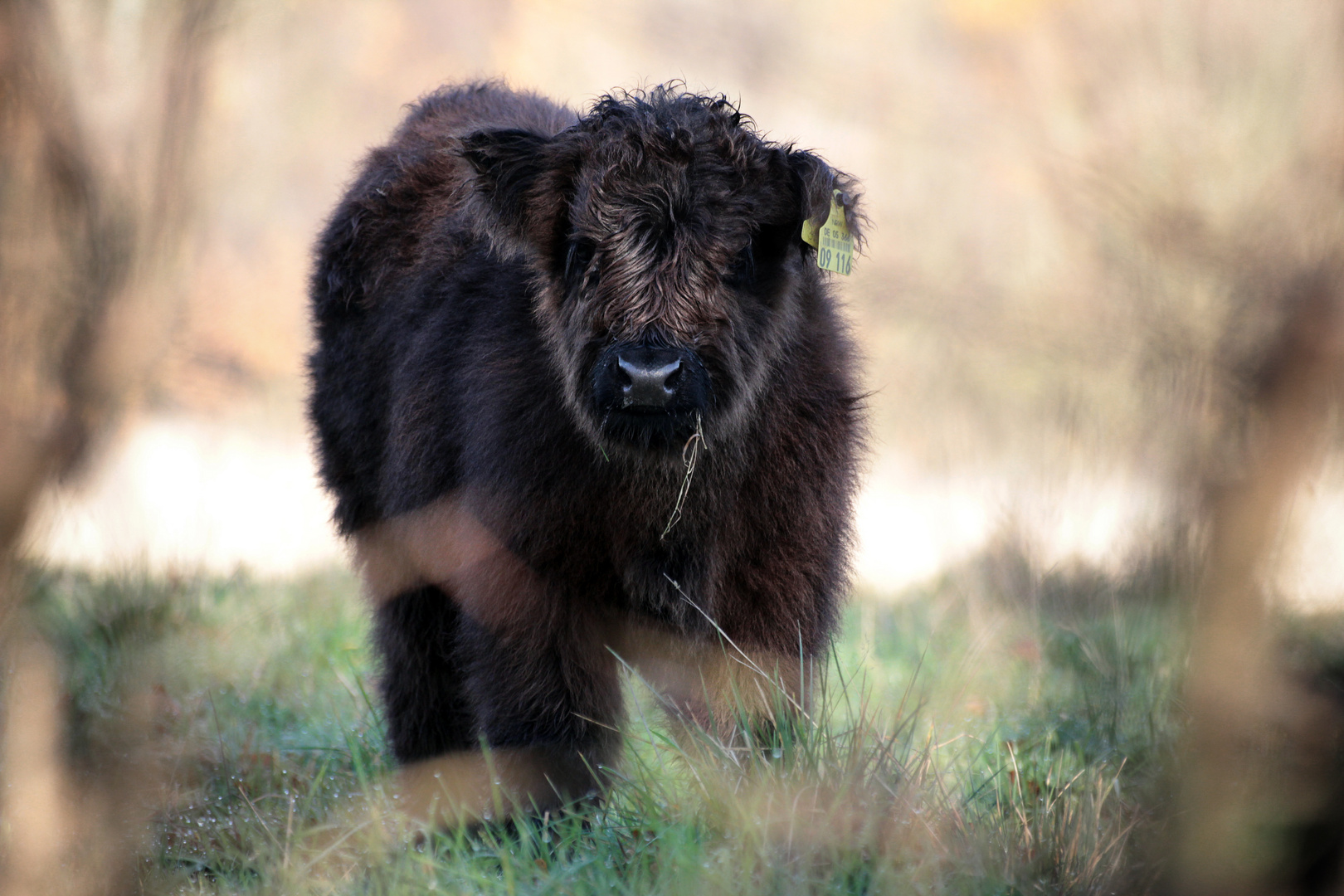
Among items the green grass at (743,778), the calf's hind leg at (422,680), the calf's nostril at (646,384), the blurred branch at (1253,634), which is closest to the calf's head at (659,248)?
the calf's nostril at (646,384)

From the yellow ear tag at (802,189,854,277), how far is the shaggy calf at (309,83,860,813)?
55mm

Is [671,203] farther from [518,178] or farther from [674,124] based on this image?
[518,178]

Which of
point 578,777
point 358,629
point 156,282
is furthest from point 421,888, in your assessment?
point 358,629

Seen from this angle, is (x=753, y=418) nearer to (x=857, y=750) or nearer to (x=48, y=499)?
(x=857, y=750)

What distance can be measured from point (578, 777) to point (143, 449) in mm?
8706

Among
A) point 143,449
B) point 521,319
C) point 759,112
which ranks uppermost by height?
point 759,112

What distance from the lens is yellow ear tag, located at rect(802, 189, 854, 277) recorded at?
3.98 meters

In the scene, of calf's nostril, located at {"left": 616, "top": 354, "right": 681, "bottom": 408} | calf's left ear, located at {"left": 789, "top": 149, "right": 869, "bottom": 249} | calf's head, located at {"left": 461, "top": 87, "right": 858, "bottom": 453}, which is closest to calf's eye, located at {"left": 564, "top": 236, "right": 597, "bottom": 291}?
Result: calf's head, located at {"left": 461, "top": 87, "right": 858, "bottom": 453}

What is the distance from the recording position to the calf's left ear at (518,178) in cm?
418

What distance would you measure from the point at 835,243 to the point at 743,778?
1940mm

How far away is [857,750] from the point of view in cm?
306

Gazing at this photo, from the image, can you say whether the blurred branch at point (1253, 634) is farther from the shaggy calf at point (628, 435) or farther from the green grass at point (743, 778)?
the shaggy calf at point (628, 435)

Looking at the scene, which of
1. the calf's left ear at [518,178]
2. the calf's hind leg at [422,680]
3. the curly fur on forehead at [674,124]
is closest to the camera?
the curly fur on forehead at [674,124]

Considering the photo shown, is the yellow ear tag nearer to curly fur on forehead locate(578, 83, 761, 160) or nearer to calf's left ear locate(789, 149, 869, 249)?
calf's left ear locate(789, 149, 869, 249)
